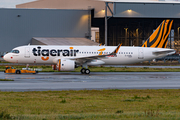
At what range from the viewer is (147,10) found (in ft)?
202

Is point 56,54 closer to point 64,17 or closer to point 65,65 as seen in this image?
point 65,65

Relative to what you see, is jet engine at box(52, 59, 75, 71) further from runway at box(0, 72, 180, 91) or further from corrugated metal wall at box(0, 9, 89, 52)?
corrugated metal wall at box(0, 9, 89, 52)

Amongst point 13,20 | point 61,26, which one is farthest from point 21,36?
point 61,26

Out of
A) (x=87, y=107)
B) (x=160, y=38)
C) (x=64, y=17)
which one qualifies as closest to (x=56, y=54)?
(x=160, y=38)

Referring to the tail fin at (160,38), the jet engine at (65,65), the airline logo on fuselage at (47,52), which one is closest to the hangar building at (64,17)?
the tail fin at (160,38)

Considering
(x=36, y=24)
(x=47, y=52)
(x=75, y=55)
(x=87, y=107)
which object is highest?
(x=36, y=24)

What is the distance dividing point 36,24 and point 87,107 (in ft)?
166

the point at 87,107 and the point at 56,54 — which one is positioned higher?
the point at 56,54

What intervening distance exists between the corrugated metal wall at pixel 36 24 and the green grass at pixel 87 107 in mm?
45749

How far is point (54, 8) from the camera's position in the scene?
6575cm

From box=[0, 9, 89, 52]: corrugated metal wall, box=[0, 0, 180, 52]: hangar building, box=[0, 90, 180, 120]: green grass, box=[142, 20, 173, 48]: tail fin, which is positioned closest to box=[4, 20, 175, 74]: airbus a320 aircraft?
box=[142, 20, 173, 48]: tail fin

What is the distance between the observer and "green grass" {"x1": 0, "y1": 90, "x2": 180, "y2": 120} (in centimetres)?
947

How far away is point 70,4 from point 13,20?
13.8 meters

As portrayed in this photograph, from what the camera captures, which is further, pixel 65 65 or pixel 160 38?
pixel 160 38
